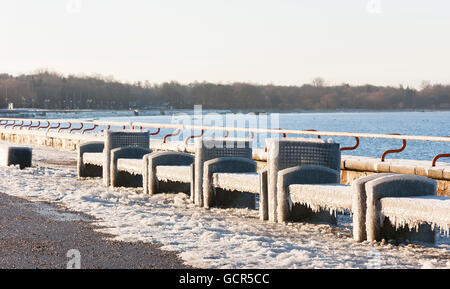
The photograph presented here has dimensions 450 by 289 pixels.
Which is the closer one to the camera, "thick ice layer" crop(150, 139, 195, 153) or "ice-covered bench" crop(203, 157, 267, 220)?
"ice-covered bench" crop(203, 157, 267, 220)

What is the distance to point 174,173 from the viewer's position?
12656 millimetres

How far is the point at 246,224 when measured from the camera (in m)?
9.79

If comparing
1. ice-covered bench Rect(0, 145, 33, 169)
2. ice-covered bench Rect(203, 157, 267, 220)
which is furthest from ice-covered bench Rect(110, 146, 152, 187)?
ice-covered bench Rect(0, 145, 33, 169)

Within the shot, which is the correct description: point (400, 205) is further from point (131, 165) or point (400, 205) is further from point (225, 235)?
point (131, 165)

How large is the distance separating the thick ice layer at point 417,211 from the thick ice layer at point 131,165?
652cm

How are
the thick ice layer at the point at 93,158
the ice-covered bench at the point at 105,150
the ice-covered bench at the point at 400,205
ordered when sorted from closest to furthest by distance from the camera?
the ice-covered bench at the point at 400,205 → the ice-covered bench at the point at 105,150 → the thick ice layer at the point at 93,158

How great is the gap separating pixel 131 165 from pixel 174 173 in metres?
1.80

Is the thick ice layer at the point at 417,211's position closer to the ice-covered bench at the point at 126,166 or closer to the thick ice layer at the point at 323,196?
the thick ice layer at the point at 323,196

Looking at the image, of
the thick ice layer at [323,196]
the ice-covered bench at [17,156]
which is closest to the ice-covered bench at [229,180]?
the thick ice layer at [323,196]

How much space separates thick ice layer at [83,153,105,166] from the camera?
16.0 m

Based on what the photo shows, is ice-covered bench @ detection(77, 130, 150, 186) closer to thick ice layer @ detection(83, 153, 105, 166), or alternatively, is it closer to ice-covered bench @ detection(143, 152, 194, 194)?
thick ice layer @ detection(83, 153, 105, 166)

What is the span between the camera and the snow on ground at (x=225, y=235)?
712 centimetres

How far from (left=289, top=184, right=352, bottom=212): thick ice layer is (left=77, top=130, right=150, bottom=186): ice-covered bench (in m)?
6.03
